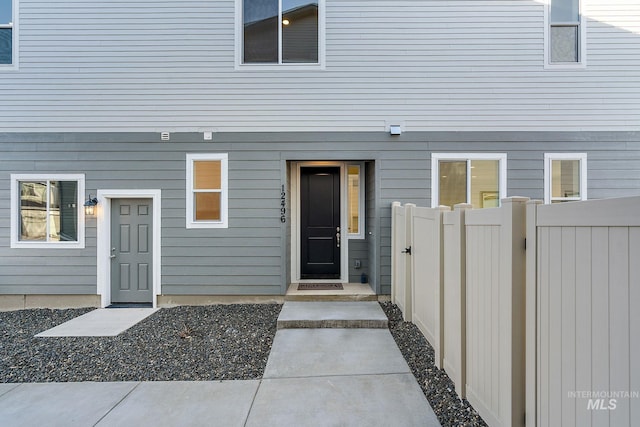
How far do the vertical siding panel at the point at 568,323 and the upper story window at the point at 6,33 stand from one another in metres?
8.51

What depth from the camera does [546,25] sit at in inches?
226

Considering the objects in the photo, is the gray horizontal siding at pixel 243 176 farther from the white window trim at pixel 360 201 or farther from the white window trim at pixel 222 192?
the white window trim at pixel 360 201

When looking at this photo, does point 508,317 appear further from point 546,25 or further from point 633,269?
point 546,25

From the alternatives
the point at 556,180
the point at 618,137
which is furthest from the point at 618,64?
the point at 556,180

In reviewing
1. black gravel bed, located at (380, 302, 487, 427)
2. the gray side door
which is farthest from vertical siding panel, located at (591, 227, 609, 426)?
the gray side door

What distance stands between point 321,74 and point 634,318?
5407 mm

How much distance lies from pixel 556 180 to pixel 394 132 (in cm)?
308

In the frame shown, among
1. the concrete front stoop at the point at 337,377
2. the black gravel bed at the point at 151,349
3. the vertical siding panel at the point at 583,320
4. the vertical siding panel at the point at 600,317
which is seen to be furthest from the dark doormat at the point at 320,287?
the vertical siding panel at the point at 600,317

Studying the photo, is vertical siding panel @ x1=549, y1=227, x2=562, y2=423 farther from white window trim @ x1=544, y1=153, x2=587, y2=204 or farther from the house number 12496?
white window trim @ x1=544, y1=153, x2=587, y2=204

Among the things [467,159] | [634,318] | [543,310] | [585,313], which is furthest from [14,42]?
[634,318]

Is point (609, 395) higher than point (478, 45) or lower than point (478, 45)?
lower

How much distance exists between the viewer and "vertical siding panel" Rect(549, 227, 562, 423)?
5.92ft

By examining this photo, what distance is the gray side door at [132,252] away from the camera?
5898 millimetres

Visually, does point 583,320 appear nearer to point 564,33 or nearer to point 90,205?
point 564,33
